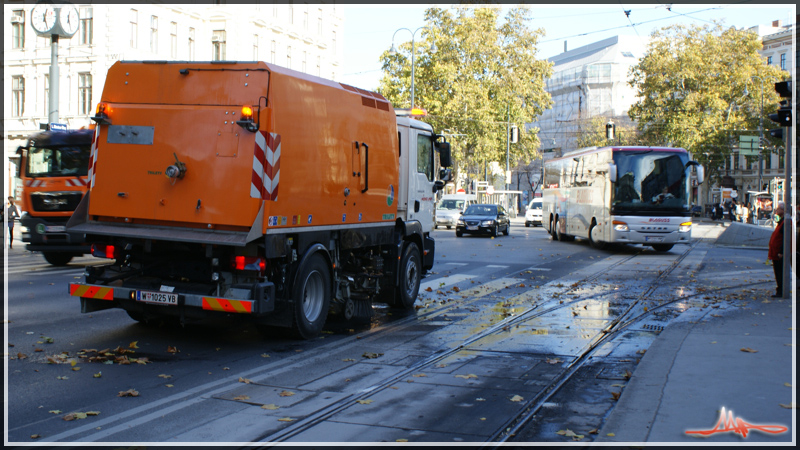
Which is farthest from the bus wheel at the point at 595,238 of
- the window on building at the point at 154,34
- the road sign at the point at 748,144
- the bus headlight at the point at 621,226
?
the window on building at the point at 154,34

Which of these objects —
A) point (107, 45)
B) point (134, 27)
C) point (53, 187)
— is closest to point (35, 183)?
point (53, 187)

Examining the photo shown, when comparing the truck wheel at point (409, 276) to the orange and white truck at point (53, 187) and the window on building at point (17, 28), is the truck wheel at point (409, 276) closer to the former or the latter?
the orange and white truck at point (53, 187)

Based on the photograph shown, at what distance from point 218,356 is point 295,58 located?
150ft

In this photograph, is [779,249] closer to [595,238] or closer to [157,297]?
[157,297]

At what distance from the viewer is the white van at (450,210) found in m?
45.1

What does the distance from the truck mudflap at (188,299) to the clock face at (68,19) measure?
68.4ft

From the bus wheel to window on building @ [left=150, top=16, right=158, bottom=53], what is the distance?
2704 cm

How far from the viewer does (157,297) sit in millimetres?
8258

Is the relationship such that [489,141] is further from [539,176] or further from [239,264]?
[239,264]

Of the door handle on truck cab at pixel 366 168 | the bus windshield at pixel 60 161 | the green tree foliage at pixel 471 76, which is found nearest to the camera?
the door handle on truck cab at pixel 366 168

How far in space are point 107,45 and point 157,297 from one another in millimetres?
36923

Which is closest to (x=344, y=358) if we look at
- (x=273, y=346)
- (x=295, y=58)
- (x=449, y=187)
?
(x=273, y=346)

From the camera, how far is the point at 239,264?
8078mm

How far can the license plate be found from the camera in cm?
818
